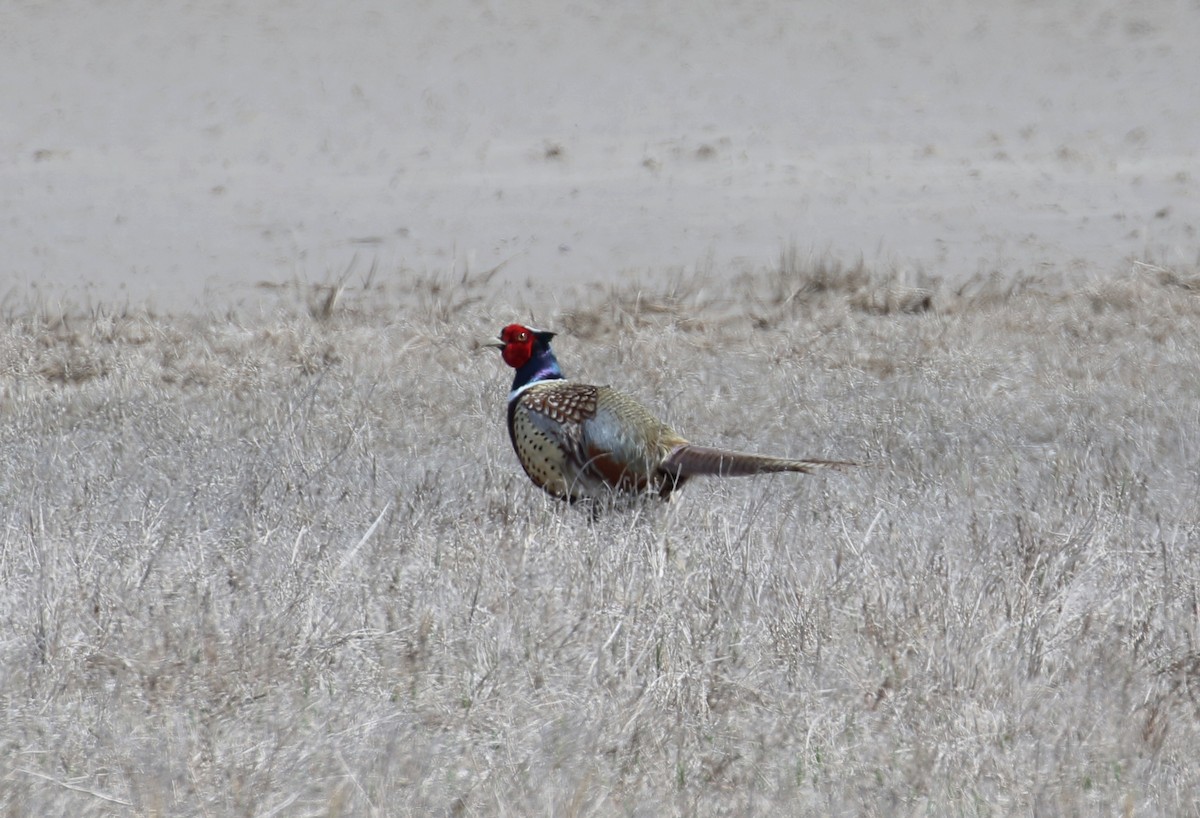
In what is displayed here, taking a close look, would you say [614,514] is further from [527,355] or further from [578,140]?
[578,140]

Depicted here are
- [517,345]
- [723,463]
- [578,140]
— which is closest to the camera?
[723,463]

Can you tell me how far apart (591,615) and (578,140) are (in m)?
13.8

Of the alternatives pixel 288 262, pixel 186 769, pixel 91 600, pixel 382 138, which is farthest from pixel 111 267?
pixel 186 769

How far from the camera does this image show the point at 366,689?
11.1ft

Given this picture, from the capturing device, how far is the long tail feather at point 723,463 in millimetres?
4602

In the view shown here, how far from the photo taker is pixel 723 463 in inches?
182

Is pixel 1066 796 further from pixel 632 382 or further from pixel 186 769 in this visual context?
pixel 632 382

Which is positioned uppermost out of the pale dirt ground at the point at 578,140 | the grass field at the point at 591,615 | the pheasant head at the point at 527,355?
the pheasant head at the point at 527,355

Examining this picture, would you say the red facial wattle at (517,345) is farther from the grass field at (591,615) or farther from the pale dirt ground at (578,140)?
the pale dirt ground at (578,140)

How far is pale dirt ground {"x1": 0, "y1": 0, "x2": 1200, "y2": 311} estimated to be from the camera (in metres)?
14.1

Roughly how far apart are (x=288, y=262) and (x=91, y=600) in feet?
33.3

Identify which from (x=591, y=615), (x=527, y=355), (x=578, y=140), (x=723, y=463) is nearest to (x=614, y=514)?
(x=723, y=463)

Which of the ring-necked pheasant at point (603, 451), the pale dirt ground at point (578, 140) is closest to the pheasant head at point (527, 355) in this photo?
the ring-necked pheasant at point (603, 451)

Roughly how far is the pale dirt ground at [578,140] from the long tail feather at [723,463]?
5489 millimetres
